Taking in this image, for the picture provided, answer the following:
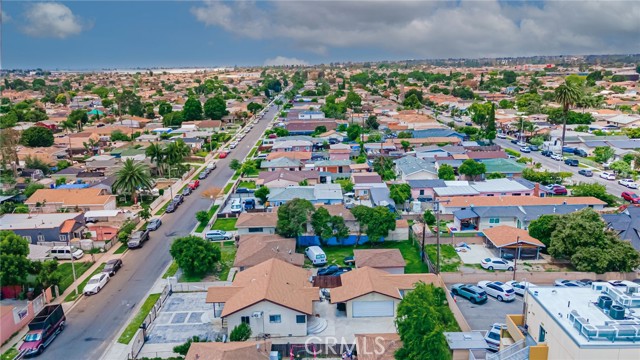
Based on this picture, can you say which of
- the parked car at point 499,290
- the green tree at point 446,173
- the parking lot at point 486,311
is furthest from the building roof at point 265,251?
the green tree at point 446,173

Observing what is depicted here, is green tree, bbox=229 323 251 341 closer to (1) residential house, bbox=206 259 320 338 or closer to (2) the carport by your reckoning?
(1) residential house, bbox=206 259 320 338

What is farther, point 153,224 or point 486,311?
point 153,224

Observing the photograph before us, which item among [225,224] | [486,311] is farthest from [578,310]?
[225,224]

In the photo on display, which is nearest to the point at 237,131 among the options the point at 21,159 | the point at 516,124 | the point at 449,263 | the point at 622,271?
the point at 21,159

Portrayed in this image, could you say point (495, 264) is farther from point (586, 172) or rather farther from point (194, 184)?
point (194, 184)

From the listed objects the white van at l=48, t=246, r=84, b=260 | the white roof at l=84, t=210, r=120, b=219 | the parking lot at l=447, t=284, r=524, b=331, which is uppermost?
the white roof at l=84, t=210, r=120, b=219

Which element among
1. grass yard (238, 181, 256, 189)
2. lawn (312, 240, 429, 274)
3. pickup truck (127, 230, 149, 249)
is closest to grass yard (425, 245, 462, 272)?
lawn (312, 240, 429, 274)
